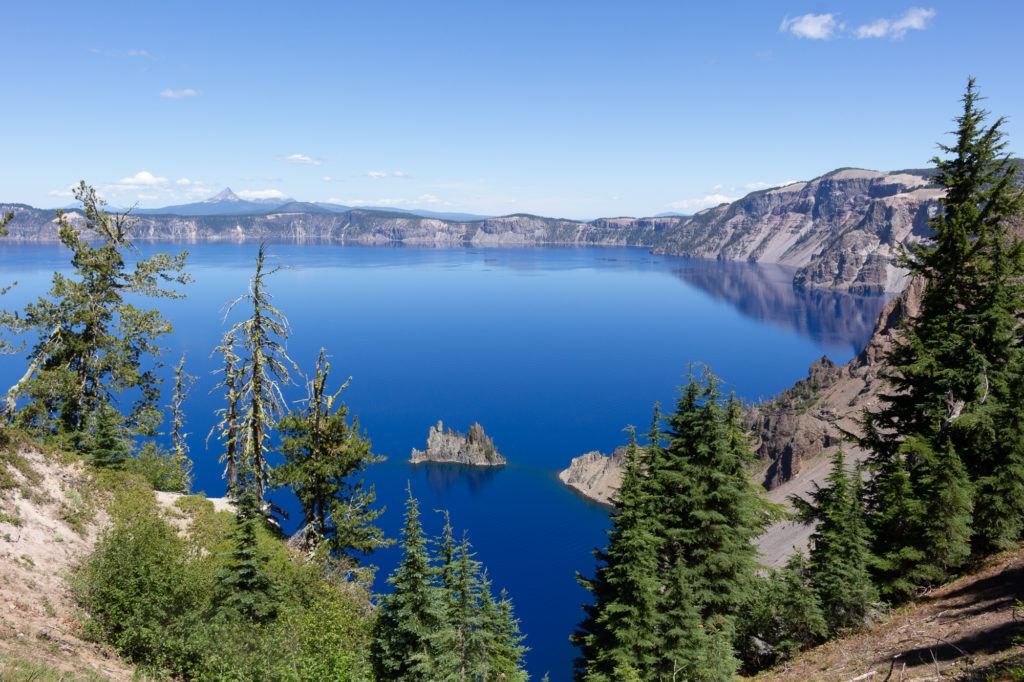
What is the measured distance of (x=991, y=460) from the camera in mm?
24344

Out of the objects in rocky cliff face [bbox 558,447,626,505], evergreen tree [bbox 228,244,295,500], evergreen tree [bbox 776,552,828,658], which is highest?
evergreen tree [bbox 228,244,295,500]

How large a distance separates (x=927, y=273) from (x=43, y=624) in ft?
116

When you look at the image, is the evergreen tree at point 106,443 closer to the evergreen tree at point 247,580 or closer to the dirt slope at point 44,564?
the dirt slope at point 44,564

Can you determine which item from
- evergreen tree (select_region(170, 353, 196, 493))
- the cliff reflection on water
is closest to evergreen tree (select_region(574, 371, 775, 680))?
evergreen tree (select_region(170, 353, 196, 493))

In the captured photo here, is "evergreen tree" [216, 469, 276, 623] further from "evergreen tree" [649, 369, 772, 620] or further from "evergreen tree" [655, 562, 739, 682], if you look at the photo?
"evergreen tree" [649, 369, 772, 620]

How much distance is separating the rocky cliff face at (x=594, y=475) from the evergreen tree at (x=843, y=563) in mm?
78426

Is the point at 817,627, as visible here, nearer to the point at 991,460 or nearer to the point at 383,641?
the point at 991,460

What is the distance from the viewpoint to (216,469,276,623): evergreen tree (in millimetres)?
17781

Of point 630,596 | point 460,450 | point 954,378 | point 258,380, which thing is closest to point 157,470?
point 258,380

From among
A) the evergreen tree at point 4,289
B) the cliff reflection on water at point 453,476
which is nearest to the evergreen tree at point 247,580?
the evergreen tree at point 4,289

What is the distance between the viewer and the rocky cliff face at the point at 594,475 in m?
105

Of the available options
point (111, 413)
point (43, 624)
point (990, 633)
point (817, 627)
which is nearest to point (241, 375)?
point (111, 413)

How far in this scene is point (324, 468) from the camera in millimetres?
26719

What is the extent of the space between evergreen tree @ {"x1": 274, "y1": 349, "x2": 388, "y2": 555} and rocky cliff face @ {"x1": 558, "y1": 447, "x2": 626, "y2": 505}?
3160 inches
